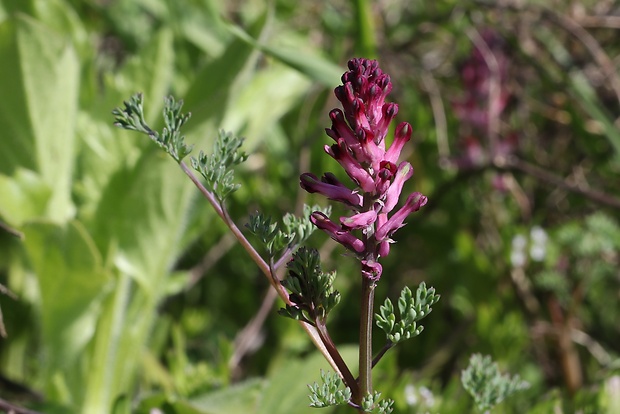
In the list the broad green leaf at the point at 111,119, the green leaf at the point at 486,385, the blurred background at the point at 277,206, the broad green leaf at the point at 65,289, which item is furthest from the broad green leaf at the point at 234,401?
the broad green leaf at the point at 111,119

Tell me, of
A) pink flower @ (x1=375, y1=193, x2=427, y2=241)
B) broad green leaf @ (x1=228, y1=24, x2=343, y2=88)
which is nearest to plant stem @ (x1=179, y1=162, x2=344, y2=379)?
pink flower @ (x1=375, y1=193, x2=427, y2=241)

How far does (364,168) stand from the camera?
2.54ft

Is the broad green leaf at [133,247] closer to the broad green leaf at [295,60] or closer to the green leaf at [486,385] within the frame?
the broad green leaf at [295,60]

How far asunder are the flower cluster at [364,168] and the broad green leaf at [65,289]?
27.0 inches

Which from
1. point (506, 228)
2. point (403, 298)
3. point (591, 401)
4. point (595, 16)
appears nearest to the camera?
point (403, 298)

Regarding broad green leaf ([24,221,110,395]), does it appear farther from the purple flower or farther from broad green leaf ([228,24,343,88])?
the purple flower

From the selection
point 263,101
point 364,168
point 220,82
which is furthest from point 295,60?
point 364,168

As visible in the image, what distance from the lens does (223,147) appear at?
82 cm

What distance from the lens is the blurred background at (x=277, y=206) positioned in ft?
4.74

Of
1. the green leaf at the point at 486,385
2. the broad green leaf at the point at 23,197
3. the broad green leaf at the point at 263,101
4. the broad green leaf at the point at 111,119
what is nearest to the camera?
the green leaf at the point at 486,385

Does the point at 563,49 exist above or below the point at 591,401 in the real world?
above

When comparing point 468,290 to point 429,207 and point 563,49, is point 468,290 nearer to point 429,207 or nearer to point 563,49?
point 429,207

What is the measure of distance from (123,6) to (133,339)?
49.3 inches

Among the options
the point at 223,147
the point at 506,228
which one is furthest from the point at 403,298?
the point at 506,228
